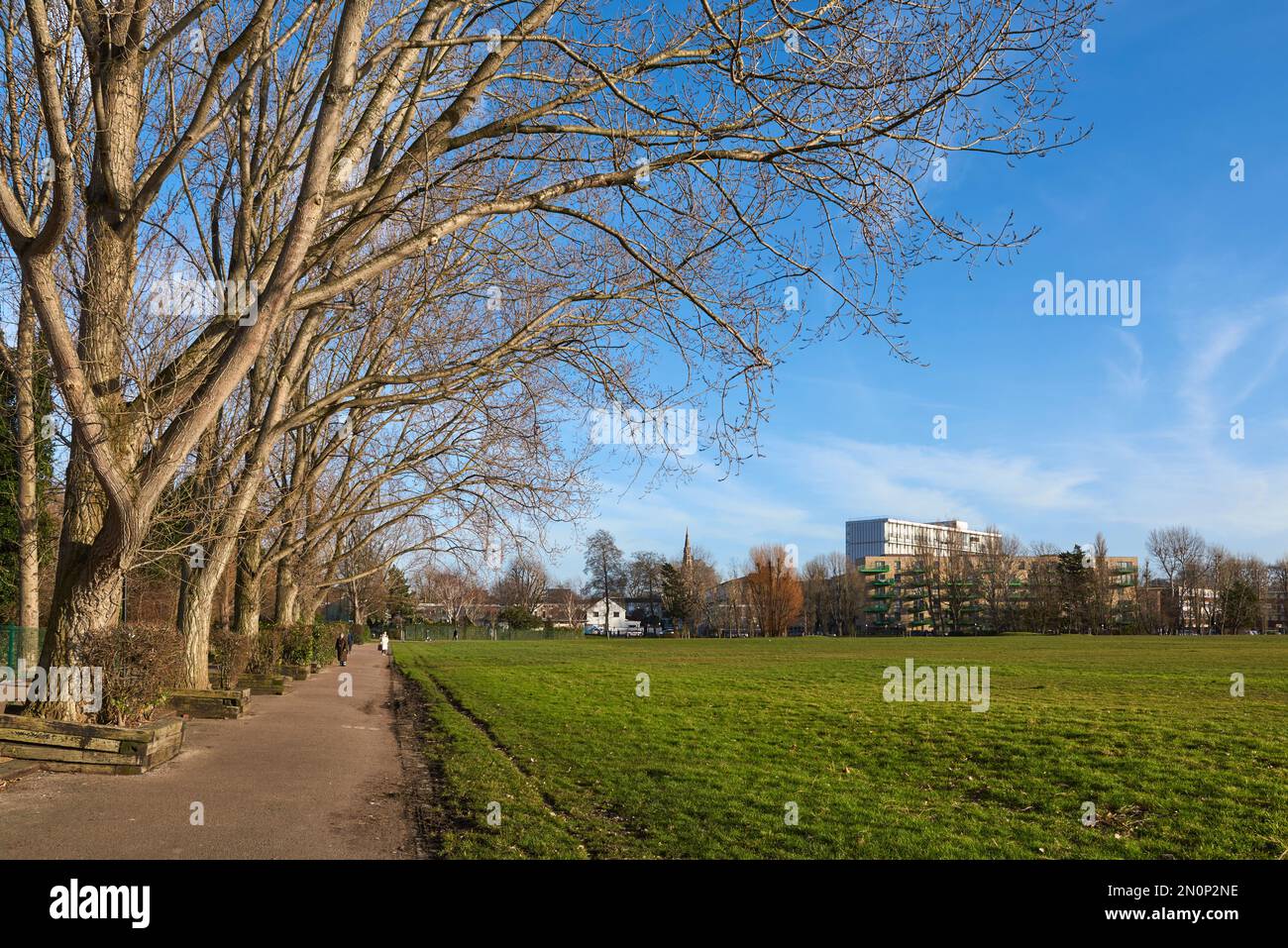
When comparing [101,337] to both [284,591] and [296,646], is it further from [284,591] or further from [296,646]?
[296,646]

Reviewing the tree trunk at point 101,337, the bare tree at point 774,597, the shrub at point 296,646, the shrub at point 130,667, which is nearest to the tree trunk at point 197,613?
the shrub at point 130,667

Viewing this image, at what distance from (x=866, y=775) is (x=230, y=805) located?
6.82 meters

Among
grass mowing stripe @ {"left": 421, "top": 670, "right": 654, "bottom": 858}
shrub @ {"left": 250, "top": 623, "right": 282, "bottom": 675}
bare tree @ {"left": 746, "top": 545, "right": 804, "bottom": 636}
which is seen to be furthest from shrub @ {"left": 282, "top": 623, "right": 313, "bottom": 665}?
bare tree @ {"left": 746, "top": 545, "right": 804, "bottom": 636}

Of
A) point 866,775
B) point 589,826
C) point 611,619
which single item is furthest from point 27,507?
point 611,619

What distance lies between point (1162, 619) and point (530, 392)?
107015 millimetres

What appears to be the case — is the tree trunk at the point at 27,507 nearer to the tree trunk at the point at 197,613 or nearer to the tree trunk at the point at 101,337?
the tree trunk at the point at 197,613

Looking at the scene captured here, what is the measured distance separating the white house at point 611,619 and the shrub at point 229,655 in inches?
4555

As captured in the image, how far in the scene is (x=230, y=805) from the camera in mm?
8344

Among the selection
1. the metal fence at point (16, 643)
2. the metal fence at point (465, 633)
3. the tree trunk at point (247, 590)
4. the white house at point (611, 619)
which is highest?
the tree trunk at point (247, 590)

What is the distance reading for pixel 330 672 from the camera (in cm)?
3169

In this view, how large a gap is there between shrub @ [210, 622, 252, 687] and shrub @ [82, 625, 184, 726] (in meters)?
8.15

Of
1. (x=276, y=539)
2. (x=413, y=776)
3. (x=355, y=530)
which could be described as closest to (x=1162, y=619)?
(x=355, y=530)

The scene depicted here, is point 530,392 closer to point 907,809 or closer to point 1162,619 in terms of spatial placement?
point 907,809

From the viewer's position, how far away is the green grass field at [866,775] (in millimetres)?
7461
